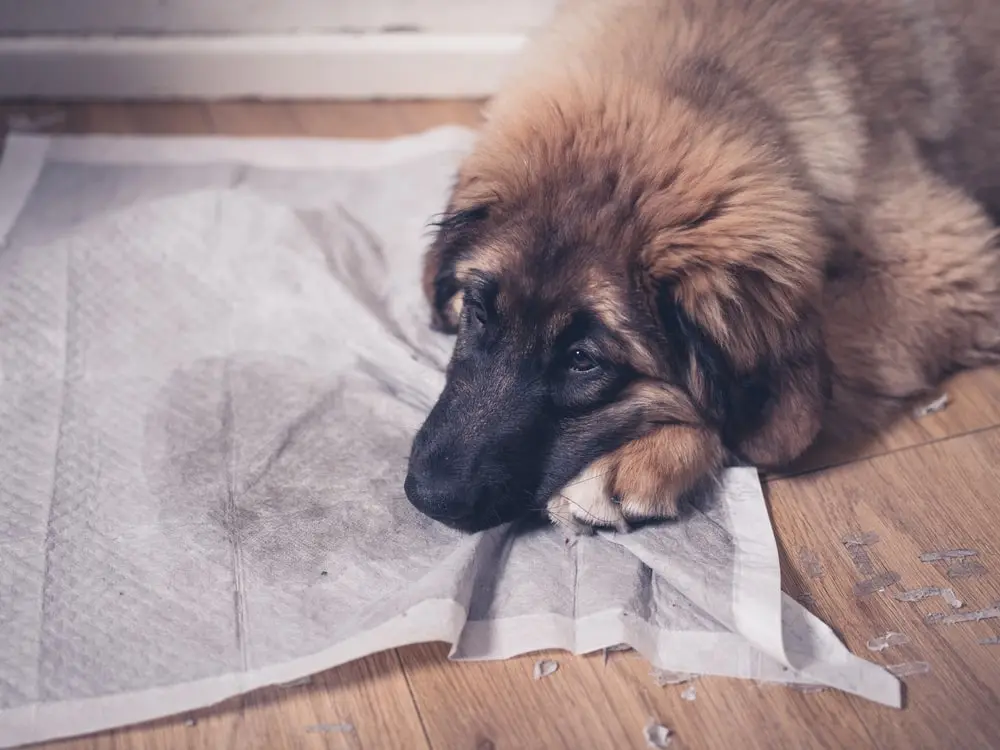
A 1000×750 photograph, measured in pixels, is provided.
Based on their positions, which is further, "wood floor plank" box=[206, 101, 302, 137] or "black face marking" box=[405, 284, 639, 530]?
"wood floor plank" box=[206, 101, 302, 137]

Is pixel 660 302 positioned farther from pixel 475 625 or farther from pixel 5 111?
pixel 5 111

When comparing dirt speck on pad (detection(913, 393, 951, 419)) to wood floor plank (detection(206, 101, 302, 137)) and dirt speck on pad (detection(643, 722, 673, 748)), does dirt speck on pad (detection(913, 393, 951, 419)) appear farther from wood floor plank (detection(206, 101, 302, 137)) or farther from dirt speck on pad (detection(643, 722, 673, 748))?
wood floor plank (detection(206, 101, 302, 137))

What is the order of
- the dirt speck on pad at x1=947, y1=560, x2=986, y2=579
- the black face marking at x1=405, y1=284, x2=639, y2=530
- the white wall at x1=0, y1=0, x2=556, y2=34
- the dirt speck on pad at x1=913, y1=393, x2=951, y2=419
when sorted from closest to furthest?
the black face marking at x1=405, y1=284, x2=639, y2=530, the dirt speck on pad at x1=947, y1=560, x2=986, y2=579, the dirt speck on pad at x1=913, y1=393, x2=951, y2=419, the white wall at x1=0, y1=0, x2=556, y2=34

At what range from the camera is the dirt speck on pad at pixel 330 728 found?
1.23 m

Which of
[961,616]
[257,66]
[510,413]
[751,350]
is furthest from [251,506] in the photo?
[257,66]

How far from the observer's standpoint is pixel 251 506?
150 cm

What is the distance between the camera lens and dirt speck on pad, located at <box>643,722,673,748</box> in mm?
1227

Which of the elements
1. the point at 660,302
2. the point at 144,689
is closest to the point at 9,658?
the point at 144,689

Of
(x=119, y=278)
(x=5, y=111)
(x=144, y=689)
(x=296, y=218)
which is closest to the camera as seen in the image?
(x=144, y=689)

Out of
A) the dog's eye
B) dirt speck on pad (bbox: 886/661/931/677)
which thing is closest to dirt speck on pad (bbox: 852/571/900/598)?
dirt speck on pad (bbox: 886/661/931/677)

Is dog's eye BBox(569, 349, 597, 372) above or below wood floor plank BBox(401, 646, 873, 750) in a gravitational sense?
above

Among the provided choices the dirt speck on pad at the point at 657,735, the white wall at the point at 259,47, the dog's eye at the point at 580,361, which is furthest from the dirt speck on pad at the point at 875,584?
the white wall at the point at 259,47

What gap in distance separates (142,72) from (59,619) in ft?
5.25

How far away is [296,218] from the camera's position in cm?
200
